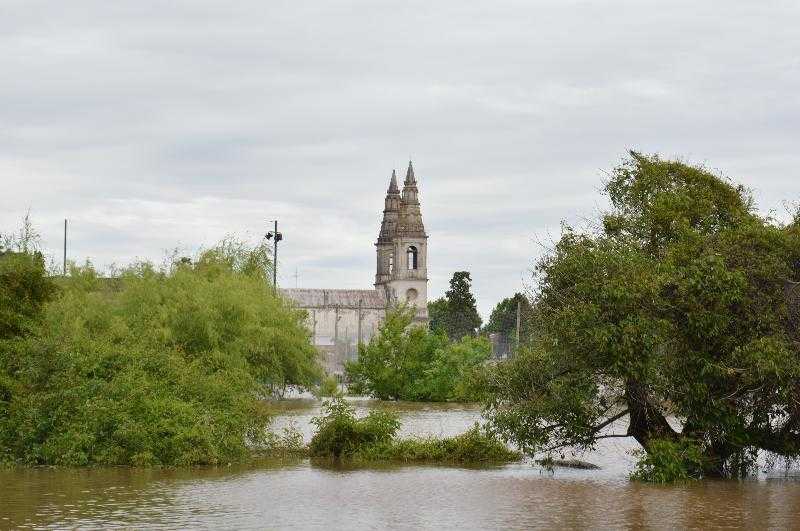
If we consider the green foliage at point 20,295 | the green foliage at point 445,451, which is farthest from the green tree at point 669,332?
the green foliage at point 20,295

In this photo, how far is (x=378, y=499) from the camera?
71.5ft

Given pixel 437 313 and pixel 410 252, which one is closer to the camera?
pixel 410 252

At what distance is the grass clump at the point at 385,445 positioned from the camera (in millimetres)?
29594

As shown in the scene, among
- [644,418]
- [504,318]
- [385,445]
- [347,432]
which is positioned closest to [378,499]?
[644,418]

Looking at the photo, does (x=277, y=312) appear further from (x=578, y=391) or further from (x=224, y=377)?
(x=578, y=391)

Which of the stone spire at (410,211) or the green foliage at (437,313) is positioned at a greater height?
the stone spire at (410,211)

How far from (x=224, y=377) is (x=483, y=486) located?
8.39 m

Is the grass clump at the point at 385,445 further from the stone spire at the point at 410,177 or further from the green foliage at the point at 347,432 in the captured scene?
the stone spire at the point at 410,177

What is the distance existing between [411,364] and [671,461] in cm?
4337

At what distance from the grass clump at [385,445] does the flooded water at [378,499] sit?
50.7 inches

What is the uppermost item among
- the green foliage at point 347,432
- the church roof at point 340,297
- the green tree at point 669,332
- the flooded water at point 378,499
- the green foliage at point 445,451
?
the church roof at point 340,297

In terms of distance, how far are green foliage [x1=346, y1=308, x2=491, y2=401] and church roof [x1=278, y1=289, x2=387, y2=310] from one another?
6883cm

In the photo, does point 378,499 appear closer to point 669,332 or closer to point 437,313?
point 669,332

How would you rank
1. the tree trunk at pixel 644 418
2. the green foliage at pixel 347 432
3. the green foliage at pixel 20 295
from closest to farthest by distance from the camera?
the tree trunk at pixel 644 418 < the green foliage at pixel 347 432 < the green foliage at pixel 20 295
